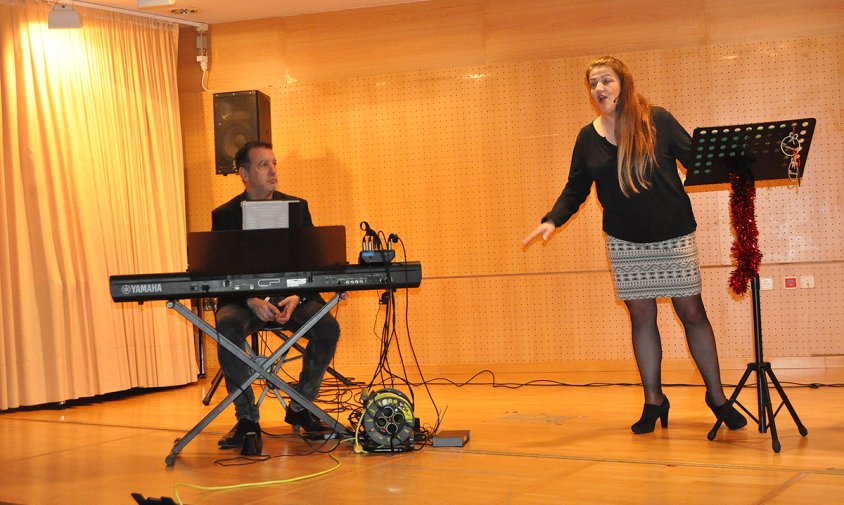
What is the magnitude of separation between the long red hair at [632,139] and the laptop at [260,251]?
4.24ft

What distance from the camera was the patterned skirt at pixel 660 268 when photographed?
3.88m

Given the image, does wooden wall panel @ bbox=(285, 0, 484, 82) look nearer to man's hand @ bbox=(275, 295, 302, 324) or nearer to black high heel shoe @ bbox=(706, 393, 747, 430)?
man's hand @ bbox=(275, 295, 302, 324)

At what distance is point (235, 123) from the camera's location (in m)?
6.55

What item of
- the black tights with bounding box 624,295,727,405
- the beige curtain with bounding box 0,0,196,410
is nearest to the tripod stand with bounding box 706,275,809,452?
the black tights with bounding box 624,295,727,405

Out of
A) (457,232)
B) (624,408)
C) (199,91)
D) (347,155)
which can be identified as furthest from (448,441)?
(199,91)

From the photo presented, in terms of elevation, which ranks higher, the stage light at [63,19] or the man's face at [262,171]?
the stage light at [63,19]

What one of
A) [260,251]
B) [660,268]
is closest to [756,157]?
[660,268]

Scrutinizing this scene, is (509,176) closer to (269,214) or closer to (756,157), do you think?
(269,214)

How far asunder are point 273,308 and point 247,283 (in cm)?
69

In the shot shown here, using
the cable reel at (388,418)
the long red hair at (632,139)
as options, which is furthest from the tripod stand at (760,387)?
the cable reel at (388,418)

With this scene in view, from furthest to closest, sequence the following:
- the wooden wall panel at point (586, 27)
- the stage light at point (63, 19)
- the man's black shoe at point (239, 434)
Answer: the wooden wall panel at point (586, 27) → the stage light at point (63, 19) → the man's black shoe at point (239, 434)

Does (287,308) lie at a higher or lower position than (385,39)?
lower

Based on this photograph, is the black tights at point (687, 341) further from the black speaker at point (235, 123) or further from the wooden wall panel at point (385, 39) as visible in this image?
the black speaker at point (235, 123)

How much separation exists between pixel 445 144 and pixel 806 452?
381cm
